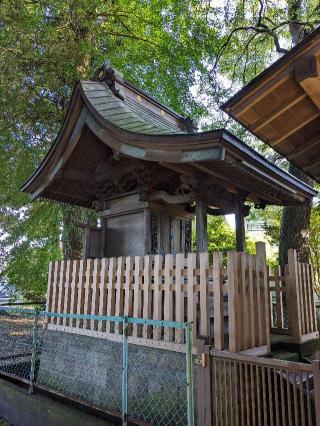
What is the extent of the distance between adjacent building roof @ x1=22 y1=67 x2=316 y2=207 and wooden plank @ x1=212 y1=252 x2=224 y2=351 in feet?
3.81

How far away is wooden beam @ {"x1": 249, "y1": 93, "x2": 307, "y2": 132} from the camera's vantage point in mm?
3385

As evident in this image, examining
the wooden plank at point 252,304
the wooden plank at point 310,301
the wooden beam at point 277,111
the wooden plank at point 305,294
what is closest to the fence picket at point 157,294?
the wooden plank at point 252,304

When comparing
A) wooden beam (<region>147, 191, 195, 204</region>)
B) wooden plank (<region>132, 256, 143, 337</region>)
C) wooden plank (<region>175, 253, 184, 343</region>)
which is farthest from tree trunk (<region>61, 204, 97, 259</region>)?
wooden plank (<region>175, 253, 184, 343</region>)

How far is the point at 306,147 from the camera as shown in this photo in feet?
14.0

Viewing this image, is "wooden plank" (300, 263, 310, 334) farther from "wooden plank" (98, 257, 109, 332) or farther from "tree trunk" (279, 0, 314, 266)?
"tree trunk" (279, 0, 314, 266)

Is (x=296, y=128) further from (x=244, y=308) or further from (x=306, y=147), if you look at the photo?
(x=244, y=308)

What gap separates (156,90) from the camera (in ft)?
38.0

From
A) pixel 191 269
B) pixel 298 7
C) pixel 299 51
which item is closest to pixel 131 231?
pixel 191 269

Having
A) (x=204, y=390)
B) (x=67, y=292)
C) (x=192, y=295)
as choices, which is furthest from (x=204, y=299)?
(x=67, y=292)

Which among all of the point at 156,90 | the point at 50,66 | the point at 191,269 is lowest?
the point at 191,269

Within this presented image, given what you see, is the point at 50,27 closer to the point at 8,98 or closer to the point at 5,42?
the point at 5,42

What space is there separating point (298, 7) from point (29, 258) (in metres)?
12.0

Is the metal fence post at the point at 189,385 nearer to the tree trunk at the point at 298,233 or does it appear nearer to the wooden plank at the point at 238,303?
the wooden plank at the point at 238,303

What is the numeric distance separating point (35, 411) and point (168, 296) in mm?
2493
